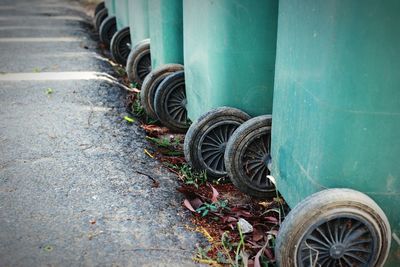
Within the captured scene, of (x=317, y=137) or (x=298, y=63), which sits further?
(x=298, y=63)

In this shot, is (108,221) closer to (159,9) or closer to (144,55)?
(159,9)

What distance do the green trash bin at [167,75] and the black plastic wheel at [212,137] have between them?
872 millimetres

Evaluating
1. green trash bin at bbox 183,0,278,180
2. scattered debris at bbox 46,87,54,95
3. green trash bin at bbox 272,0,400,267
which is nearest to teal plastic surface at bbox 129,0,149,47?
scattered debris at bbox 46,87,54,95

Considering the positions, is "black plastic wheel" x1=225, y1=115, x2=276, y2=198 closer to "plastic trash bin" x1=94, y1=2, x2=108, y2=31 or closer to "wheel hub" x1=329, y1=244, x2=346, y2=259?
"wheel hub" x1=329, y1=244, x2=346, y2=259

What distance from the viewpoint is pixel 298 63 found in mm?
2520

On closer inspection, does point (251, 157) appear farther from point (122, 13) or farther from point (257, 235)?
point (122, 13)

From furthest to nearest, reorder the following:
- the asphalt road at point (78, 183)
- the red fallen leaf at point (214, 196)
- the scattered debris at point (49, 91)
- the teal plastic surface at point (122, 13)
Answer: the teal plastic surface at point (122, 13) → the scattered debris at point (49, 91) → the red fallen leaf at point (214, 196) → the asphalt road at point (78, 183)

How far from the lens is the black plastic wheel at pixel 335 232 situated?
218cm

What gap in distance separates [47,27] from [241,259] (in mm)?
7378

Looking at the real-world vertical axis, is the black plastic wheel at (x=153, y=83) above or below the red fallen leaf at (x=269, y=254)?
above

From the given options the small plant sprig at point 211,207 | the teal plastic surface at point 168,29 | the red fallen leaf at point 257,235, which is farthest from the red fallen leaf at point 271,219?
the teal plastic surface at point 168,29

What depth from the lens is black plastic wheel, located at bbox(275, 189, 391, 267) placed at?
2.18 metres

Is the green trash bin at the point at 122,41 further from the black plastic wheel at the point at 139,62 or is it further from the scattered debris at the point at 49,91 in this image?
the scattered debris at the point at 49,91

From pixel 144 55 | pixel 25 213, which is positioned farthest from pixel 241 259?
pixel 144 55
